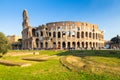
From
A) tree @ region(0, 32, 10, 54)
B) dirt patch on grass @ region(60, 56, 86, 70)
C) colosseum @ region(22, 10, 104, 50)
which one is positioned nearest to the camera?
dirt patch on grass @ region(60, 56, 86, 70)

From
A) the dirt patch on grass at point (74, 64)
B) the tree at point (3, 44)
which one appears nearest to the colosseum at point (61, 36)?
the tree at point (3, 44)

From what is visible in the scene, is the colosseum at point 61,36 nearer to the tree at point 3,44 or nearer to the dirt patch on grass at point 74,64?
the tree at point 3,44

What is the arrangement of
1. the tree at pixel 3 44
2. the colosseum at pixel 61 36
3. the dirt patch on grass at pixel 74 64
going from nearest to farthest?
the dirt patch on grass at pixel 74 64, the tree at pixel 3 44, the colosseum at pixel 61 36

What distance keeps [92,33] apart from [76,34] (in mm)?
9736

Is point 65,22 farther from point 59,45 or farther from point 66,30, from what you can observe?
point 59,45

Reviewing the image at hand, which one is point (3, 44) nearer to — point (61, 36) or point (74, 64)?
point (74, 64)

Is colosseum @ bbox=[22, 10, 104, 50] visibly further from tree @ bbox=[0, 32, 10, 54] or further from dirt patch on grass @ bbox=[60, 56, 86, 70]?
dirt patch on grass @ bbox=[60, 56, 86, 70]

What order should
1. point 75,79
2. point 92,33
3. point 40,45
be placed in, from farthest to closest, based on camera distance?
point 92,33
point 40,45
point 75,79

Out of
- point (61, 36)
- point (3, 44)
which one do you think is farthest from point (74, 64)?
point (61, 36)

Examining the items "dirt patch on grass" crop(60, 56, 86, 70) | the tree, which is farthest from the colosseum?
"dirt patch on grass" crop(60, 56, 86, 70)

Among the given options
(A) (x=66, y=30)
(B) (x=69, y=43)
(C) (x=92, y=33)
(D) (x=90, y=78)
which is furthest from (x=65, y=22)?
(D) (x=90, y=78)

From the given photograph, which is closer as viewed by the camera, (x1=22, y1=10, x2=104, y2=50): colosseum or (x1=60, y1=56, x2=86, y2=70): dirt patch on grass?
(x1=60, y1=56, x2=86, y2=70): dirt patch on grass

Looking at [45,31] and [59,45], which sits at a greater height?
[45,31]

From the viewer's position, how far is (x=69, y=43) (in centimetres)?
7006
